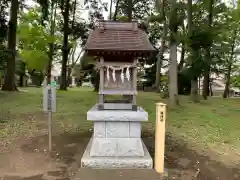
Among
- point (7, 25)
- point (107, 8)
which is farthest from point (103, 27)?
point (107, 8)

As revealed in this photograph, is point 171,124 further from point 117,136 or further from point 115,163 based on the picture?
point 115,163

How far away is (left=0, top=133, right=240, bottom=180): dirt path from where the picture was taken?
5.53 metres

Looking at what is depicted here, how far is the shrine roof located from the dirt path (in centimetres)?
254

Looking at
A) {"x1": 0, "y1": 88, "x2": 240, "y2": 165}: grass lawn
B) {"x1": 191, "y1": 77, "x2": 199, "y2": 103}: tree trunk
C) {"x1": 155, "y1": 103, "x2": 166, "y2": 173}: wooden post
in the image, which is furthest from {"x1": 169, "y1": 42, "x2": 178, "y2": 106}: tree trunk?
{"x1": 155, "y1": 103, "x2": 166, "y2": 173}: wooden post

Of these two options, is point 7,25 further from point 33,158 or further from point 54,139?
point 33,158

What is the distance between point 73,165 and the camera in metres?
6.16

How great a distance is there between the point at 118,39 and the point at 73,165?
9.78 feet

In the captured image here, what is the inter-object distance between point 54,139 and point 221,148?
15.2 ft

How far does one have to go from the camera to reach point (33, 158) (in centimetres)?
656

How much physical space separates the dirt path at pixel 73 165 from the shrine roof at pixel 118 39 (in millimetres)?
2536

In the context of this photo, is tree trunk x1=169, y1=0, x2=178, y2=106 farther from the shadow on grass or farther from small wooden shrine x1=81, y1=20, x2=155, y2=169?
small wooden shrine x1=81, y1=20, x2=155, y2=169

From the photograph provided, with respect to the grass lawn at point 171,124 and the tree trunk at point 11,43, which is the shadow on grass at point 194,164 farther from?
the tree trunk at point 11,43

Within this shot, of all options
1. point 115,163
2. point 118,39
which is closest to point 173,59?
point 118,39

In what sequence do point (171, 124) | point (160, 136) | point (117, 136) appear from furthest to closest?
point (171, 124)
point (117, 136)
point (160, 136)
